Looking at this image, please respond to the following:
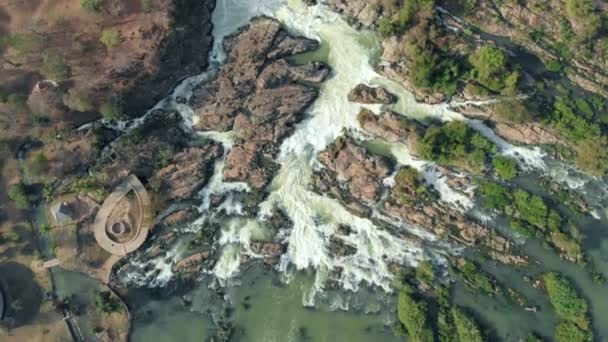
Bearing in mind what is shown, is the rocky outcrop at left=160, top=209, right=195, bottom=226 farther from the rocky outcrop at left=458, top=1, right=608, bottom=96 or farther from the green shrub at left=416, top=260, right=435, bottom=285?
the rocky outcrop at left=458, top=1, right=608, bottom=96

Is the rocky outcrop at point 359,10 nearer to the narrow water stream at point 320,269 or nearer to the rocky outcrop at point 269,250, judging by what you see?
the narrow water stream at point 320,269

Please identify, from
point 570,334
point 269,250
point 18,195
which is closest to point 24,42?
point 18,195

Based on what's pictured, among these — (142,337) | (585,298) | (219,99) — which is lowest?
(142,337)

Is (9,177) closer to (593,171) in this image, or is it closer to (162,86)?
(162,86)

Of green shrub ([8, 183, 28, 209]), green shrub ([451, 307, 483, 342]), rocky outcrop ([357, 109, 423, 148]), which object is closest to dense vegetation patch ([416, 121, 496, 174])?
rocky outcrop ([357, 109, 423, 148])

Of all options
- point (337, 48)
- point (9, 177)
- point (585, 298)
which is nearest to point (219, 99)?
point (337, 48)

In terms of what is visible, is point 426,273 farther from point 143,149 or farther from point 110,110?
point 110,110
